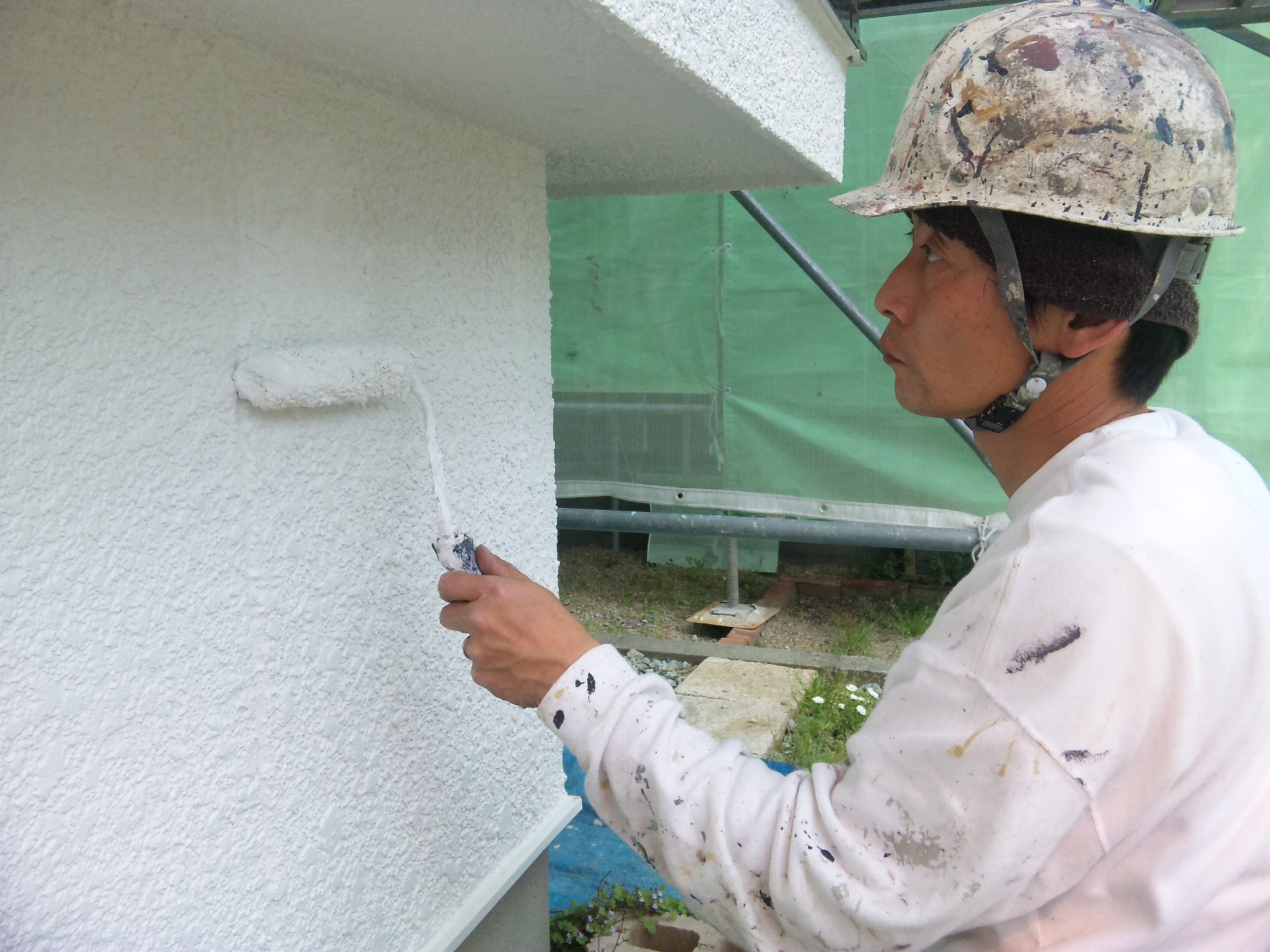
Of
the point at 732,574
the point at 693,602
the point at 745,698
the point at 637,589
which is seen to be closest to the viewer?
the point at 745,698

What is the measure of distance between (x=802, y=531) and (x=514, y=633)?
2700 millimetres

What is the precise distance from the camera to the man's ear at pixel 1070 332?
1.14m

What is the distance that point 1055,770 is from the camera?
89 centimetres

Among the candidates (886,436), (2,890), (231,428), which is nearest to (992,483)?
(886,436)

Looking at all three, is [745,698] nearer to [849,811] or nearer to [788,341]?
[788,341]

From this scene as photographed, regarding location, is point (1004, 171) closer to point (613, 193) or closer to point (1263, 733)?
point (1263, 733)

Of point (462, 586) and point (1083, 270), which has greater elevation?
point (1083, 270)

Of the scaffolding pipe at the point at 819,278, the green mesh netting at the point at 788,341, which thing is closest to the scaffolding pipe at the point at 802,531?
the scaffolding pipe at the point at 819,278

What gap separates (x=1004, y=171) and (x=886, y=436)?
137 inches

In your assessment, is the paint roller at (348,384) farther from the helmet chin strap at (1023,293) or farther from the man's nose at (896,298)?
the helmet chin strap at (1023,293)

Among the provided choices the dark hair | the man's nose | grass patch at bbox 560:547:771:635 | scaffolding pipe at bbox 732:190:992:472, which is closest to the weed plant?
the man's nose

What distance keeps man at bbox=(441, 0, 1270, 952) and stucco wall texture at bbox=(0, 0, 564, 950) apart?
0.96ft

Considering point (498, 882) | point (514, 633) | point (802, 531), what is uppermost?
point (514, 633)

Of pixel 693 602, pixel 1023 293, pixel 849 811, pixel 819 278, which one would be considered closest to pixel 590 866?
pixel 849 811
